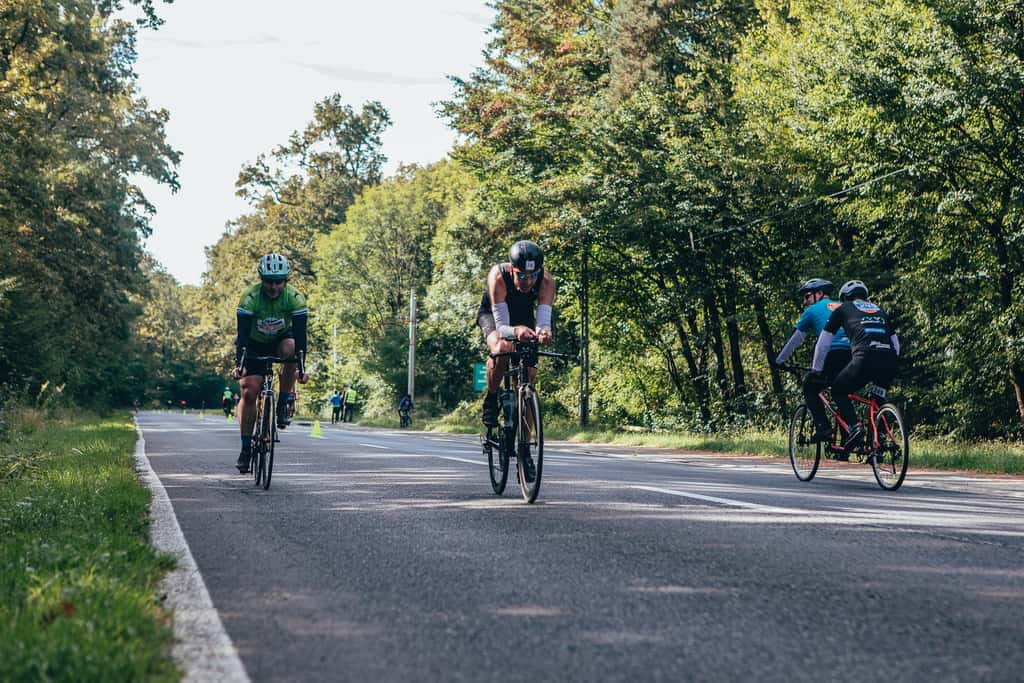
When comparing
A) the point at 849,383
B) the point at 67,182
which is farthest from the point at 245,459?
the point at 67,182

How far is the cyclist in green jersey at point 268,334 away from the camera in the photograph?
32.8 feet

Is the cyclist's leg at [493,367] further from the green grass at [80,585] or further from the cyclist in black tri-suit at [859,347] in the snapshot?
the cyclist in black tri-suit at [859,347]

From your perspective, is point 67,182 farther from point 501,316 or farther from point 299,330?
point 501,316

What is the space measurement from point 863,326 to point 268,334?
226 inches

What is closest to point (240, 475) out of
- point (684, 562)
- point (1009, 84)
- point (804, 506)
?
point (804, 506)

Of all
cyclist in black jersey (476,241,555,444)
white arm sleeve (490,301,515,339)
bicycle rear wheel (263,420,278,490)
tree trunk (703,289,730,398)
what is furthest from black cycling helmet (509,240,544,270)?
tree trunk (703,289,730,398)

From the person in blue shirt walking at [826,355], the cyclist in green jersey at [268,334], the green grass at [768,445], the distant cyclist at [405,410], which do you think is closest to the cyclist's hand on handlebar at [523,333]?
the cyclist in green jersey at [268,334]

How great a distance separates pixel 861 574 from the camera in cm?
524

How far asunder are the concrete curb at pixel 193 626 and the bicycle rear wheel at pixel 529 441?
2701 mm

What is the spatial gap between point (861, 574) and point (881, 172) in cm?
1790

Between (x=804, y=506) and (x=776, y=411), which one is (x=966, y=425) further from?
(x=804, y=506)

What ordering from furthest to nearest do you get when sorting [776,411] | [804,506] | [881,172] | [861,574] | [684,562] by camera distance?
[776,411]
[881,172]
[804,506]
[684,562]
[861,574]

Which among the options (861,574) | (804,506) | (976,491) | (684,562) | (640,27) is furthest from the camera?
→ (640,27)

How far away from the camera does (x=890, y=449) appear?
9.95 meters
